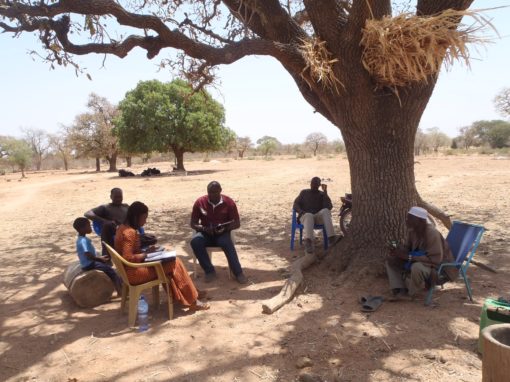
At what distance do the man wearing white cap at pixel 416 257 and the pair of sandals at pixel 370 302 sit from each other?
22 cm

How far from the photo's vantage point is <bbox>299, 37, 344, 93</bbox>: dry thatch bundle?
15.5ft

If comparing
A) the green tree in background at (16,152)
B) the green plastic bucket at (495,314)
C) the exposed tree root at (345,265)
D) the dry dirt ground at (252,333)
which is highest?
the green tree in background at (16,152)

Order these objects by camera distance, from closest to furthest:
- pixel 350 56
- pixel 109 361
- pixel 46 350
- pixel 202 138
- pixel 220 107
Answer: pixel 109 361 < pixel 46 350 < pixel 350 56 < pixel 202 138 < pixel 220 107

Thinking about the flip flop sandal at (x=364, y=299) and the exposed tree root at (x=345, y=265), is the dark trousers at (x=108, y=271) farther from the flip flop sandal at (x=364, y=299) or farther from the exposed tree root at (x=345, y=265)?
the flip flop sandal at (x=364, y=299)

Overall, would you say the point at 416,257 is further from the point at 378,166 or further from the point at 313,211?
the point at 313,211

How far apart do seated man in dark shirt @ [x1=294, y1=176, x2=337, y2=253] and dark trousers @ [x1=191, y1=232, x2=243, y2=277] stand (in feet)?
3.89

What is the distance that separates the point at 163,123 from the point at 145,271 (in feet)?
79.6

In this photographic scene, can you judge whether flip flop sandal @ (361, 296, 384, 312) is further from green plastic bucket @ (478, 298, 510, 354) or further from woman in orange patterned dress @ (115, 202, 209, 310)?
woman in orange patterned dress @ (115, 202, 209, 310)

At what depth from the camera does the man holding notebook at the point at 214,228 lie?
5504 mm

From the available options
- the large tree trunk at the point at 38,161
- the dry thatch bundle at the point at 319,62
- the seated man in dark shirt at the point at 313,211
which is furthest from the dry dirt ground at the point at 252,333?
the large tree trunk at the point at 38,161

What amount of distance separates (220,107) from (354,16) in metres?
26.4

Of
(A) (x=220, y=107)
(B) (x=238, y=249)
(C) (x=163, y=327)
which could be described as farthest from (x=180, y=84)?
(C) (x=163, y=327)

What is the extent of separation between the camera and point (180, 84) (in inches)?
1168

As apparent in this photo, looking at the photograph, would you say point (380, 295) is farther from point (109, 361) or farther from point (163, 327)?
point (109, 361)
